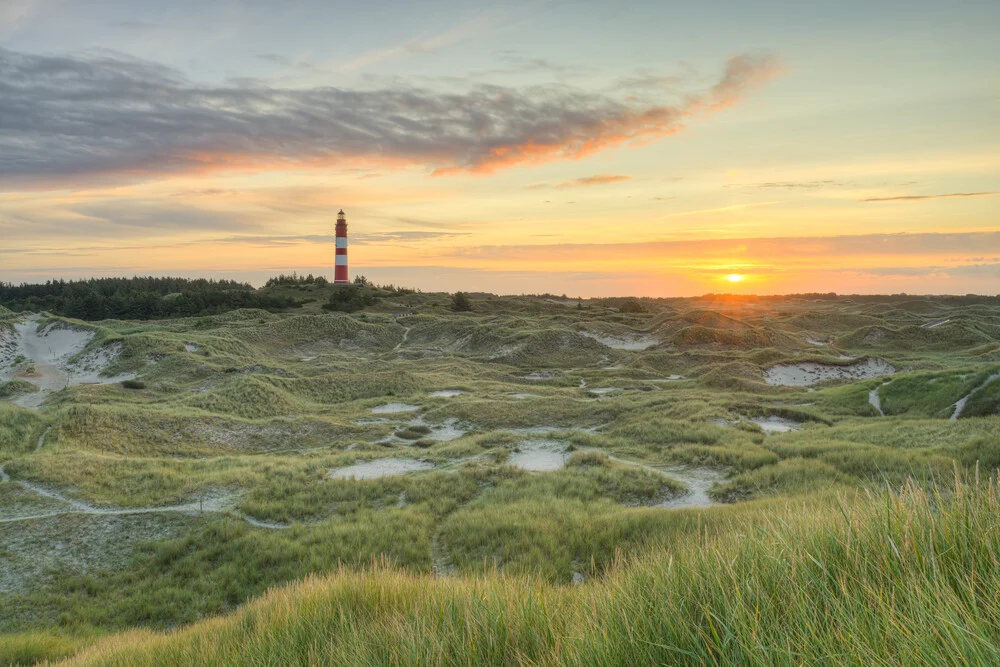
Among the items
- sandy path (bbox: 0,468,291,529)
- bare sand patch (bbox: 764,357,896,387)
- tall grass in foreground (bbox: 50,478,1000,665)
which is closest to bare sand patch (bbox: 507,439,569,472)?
sandy path (bbox: 0,468,291,529)

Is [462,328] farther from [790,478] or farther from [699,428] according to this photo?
[790,478]

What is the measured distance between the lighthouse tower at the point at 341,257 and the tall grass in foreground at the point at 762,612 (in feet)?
313

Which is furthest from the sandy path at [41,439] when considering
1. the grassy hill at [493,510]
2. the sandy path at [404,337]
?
the sandy path at [404,337]

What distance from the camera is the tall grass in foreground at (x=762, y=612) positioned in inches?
99.2

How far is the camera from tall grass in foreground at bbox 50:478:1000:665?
2.52m

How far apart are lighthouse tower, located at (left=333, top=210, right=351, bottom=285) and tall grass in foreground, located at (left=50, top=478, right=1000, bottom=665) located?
95302 millimetres

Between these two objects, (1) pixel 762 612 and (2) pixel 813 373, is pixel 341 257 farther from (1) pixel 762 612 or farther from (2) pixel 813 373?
(1) pixel 762 612

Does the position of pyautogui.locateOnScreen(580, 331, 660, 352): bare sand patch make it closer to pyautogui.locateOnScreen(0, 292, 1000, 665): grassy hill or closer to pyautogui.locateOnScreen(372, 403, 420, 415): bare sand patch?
pyautogui.locateOnScreen(0, 292, 1000, 665): grassy hill

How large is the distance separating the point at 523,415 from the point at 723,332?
36156 millimetres

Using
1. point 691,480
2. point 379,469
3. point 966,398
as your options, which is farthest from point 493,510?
point 966,398

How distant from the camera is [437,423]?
29312 mm

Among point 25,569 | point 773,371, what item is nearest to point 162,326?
point 25,569

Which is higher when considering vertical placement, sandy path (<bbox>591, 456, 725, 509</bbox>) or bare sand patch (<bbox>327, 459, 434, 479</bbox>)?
sandy path (<bbox>591, 456, 725, 509</bbox>)

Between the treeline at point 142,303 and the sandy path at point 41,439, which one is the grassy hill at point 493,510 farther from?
the treeline at point 142,303
